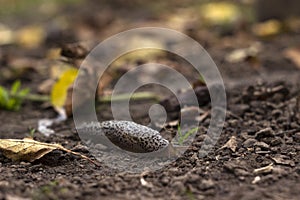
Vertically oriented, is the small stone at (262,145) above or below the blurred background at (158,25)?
below

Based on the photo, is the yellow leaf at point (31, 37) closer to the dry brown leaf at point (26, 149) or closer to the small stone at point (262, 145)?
the dry brown leaf at point (26, 149)

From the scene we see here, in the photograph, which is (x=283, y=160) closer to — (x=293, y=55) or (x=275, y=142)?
(x=275, y=142)

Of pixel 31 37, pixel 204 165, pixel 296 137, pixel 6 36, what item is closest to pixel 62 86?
pixel 204 165

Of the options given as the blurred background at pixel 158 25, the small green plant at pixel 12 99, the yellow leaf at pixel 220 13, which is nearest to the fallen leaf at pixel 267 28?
the blurred background at pixel 158 25

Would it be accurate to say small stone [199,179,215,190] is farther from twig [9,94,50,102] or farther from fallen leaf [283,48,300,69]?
fallen leaf [283,48,300,69]

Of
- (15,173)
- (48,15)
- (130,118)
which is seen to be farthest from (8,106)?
(48,15)

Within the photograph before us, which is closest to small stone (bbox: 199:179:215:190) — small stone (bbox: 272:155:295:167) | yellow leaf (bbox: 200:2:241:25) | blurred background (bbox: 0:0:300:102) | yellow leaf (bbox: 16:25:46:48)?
small stone (bbox: 272:155:295:167)

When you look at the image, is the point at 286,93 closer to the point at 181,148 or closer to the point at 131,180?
the point at 181,148
